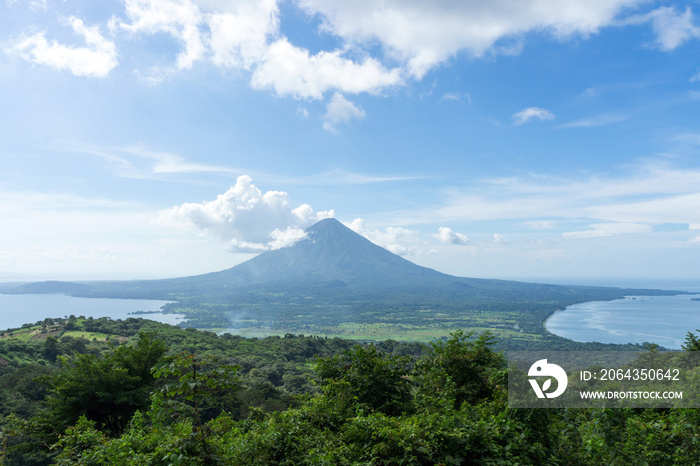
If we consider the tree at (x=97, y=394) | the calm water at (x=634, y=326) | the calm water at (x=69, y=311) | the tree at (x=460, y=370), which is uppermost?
the tree at (x=460, y=370)

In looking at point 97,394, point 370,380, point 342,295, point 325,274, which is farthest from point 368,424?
point 325,274

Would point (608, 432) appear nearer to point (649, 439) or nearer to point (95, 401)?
point (649, 439)

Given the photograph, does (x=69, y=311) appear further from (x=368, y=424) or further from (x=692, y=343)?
(x=692, y=343)

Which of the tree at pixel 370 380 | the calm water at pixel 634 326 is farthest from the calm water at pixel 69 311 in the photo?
the calm water at pixel 634 326

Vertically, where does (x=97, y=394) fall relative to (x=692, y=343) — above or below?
below

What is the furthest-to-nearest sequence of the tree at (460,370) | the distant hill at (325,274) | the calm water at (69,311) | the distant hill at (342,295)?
1. the distant hill at (325,274)
2. the distant hill at (342,295)
3. the calm water at (69,311)
4. the tree at (460,370)

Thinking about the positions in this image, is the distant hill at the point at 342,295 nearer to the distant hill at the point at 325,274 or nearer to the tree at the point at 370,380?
the distant hill at the point at 325,274

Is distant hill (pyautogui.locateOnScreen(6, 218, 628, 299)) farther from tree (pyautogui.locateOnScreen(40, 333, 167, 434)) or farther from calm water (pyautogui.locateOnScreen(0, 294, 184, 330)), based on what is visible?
tree (pyautogui.locateOnScreen(40, 333, 167, 434))

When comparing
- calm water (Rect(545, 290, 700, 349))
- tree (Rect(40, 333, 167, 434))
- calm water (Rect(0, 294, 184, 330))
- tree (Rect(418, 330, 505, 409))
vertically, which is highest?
tree (Rect(418, 330, 505, 409))

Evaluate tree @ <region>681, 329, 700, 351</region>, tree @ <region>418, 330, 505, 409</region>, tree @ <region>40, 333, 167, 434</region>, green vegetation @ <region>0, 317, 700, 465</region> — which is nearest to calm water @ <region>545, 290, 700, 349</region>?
tree @ <region>681, 329, 700, 351</region>

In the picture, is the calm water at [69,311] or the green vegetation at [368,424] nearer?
the green vegetation at [368,424]

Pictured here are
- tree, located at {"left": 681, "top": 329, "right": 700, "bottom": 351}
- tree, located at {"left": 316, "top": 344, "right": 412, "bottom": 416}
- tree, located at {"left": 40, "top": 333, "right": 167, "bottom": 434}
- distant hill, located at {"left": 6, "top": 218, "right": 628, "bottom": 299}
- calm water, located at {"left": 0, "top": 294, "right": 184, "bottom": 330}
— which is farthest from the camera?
distant hill, located at {"left": 6, "top": 218, "right": 628, "bottom": 299}

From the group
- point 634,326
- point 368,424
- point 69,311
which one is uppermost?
point 368,424

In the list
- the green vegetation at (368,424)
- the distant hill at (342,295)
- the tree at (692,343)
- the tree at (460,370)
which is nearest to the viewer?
the green vegetation at (368,424)
